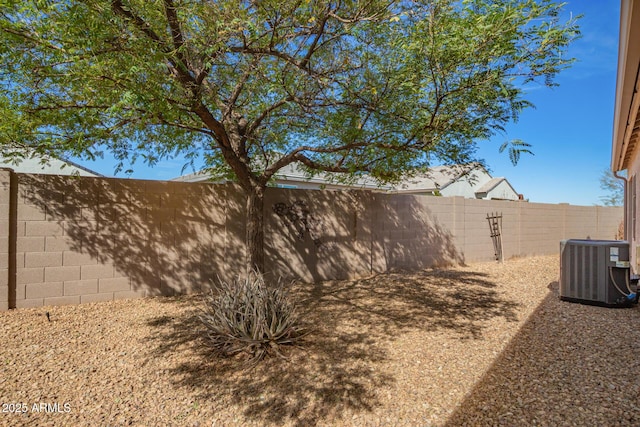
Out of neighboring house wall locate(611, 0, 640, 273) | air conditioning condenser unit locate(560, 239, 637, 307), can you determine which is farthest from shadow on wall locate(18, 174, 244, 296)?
air conditioning condenser unit locate(560, 239, 637, 307)

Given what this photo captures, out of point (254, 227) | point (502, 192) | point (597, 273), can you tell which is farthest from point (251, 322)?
point (502, 192)

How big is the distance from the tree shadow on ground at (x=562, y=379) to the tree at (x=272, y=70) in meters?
2.43

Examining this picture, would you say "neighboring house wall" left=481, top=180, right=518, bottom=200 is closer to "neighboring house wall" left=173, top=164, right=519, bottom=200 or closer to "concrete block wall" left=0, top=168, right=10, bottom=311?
"neighboring house wall" left=173, top=164, right=519, bottom=200

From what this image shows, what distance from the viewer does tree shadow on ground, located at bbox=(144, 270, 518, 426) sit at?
2.65 meters

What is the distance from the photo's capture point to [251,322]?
3469 mm

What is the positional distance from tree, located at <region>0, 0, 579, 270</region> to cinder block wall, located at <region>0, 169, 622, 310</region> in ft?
2.57

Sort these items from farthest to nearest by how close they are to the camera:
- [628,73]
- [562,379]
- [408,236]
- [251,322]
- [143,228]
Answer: [408,236] → [143,228] → [251,322] → [628,73] → [562,379]

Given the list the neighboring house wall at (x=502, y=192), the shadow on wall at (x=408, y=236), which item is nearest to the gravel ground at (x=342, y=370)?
the shadow on wall at (x=408, y=236)

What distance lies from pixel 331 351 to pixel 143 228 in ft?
11.4

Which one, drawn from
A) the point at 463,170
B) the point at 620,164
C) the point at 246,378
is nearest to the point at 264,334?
the point at 246,378

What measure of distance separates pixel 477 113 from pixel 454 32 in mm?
1083

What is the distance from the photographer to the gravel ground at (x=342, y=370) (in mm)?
2490

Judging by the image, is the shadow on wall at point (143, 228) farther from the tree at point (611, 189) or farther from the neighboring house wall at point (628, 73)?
the tree at point (611, 189)

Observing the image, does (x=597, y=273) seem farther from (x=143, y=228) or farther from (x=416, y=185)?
(x=416, y=185)
